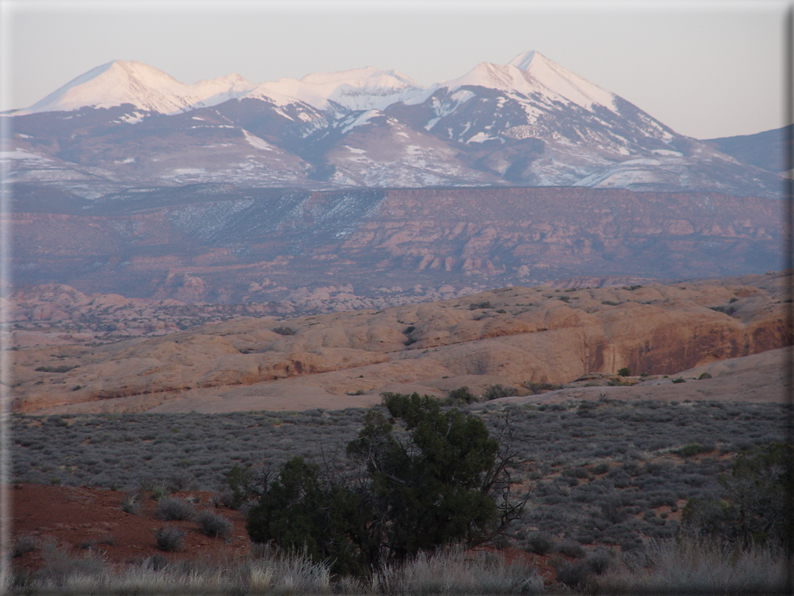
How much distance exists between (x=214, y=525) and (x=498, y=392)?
2320 centimetres

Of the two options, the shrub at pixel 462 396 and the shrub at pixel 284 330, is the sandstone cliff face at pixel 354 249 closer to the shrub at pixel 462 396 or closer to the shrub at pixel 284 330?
the shrub at pixel 284 330

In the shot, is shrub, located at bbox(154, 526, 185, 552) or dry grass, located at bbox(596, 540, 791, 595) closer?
dry grass, located at bbox(596, 540, 791, 595)

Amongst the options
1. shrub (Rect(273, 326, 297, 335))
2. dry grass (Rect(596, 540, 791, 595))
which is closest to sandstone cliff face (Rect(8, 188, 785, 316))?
shrub (Rect(273, 326, 297, 335))

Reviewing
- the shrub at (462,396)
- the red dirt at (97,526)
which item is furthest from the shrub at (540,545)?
the shrub at (462,396)

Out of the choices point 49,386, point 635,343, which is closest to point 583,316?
point 635,343

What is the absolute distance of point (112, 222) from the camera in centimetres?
18462

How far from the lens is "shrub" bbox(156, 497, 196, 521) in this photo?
1052cm

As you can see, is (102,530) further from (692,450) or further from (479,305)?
(479,305)

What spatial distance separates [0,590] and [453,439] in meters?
5.17

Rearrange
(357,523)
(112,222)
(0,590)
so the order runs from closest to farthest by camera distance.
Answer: (0,590) < (357,523) < (112,222)

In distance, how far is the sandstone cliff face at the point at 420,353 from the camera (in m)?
35.0

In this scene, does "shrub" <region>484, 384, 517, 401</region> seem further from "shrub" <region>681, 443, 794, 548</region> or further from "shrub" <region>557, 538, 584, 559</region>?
"shrub" <region>681, 443, 794, 548</region>

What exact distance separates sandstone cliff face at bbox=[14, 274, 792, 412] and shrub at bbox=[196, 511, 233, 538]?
1969 centimetres

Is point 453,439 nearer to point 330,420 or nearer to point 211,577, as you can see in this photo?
point 211,577
